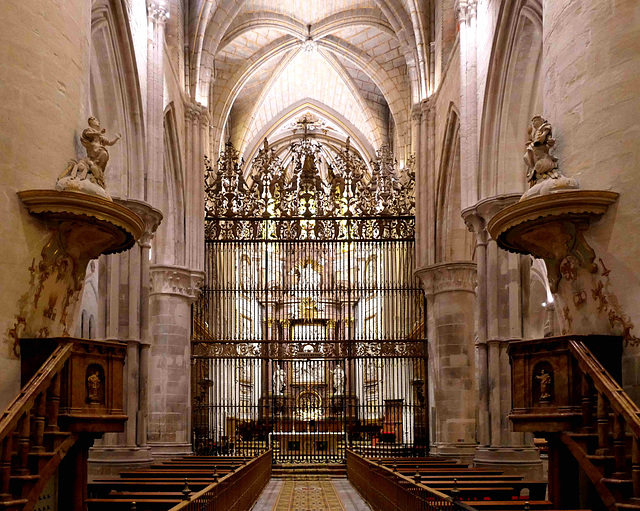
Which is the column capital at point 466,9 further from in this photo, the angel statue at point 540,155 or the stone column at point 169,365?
the stone column at point 169,365

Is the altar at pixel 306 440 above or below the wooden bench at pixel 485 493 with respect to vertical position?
below

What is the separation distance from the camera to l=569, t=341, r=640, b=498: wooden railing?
270 inches

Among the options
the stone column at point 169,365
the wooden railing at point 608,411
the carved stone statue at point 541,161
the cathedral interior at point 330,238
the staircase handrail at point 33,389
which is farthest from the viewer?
the stone column at point 169,365

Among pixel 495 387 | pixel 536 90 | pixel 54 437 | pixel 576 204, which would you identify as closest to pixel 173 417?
pixel 495 387

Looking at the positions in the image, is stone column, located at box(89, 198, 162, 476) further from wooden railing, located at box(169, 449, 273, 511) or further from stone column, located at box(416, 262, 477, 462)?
stone column, located at box(416, 262, 477, 462)

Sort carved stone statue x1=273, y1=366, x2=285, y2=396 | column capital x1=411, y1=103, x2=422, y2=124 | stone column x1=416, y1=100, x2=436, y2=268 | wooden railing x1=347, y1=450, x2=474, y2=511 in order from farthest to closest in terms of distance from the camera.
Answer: column capital x1=411, y1=103, x2=422, y2=124, carved stone statue x1=273, y1=366, x2=285, y2=396, stone column x1=416, y1=100, x2=436, y2=268, wooden railing x1=347, y1=450, x2=474, y2=511

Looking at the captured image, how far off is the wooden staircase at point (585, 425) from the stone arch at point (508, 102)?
7.16 m

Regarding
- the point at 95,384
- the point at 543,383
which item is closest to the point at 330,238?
the point at 95,384

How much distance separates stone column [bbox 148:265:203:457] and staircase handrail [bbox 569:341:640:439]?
13464 mm

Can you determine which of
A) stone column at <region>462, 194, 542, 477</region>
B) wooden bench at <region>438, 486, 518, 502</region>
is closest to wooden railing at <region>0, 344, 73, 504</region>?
wooden bench at <region>438, 486, 518, 502</region>

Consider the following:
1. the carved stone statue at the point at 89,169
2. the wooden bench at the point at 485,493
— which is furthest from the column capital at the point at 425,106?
the wooden bench at the point at 485,493

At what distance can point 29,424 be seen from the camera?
7367 millimetres

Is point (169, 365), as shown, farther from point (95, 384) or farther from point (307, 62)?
point (307, 62)

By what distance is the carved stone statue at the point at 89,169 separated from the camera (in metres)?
8.75
